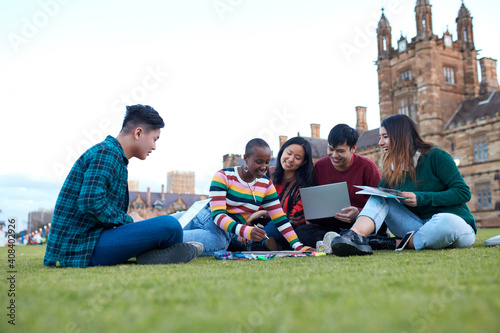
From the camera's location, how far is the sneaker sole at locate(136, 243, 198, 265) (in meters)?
3.17

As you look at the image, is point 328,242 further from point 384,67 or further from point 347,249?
point 384,67

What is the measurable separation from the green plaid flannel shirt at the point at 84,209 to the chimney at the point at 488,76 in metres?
40.8

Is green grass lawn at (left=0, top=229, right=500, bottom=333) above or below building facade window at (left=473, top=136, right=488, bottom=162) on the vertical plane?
below

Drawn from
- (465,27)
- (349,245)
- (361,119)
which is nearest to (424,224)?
(349,245)

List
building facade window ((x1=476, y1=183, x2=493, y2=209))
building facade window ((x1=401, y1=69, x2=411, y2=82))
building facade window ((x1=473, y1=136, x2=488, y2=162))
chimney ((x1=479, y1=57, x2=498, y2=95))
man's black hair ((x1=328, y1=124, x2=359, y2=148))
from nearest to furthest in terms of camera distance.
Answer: man's black hair ((x1=328, y1=124, x2=359, y2=148)), building facade window ((x1=476, y1=183, x2=493, y2=209)), building facade window ((x1=473, y1=136, x2=488, y2=162)), chimney ((x1=479, y1=57, x2=498, y2=95)), building facade window ((x1=401, y1=69, x2=411, y2=82))

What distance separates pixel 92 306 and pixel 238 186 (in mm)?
2723

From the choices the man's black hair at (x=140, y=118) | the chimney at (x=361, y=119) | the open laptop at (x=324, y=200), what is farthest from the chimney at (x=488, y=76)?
the man's black hair at (x=140, y=118)

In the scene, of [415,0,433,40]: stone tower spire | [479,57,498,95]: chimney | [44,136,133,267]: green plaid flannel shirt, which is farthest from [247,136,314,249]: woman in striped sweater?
[479,57,498,95]: chimney

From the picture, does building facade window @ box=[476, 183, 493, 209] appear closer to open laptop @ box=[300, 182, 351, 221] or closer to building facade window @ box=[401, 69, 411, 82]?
building facade window @ box=[401, 69, 411, 82]

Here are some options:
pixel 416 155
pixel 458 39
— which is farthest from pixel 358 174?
pixel 458 39

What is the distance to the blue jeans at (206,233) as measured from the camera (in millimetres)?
4105

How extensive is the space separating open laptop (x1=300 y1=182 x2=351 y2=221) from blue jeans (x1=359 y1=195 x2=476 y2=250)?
379 mm

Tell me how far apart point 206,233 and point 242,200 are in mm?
514

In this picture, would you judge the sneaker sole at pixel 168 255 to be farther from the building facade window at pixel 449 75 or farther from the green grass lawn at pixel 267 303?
the building facade window at pixel 449 75
